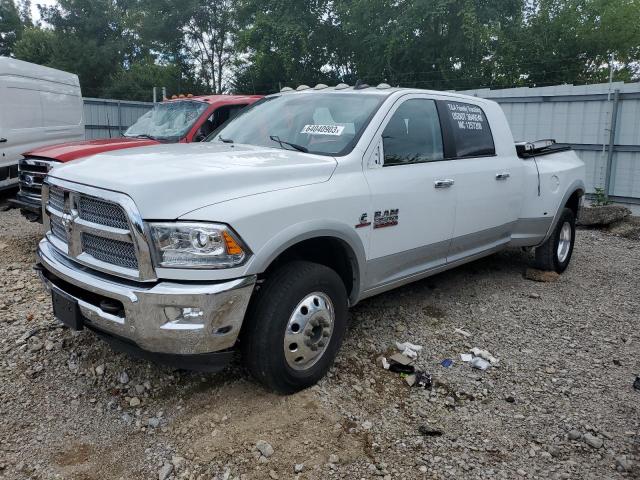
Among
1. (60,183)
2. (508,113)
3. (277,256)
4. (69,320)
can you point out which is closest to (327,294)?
(277,256)

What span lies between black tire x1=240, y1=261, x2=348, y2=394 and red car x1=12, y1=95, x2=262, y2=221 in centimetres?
369

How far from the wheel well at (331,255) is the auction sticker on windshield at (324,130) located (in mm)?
817

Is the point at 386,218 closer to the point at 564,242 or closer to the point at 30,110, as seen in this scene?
the point at 564,242

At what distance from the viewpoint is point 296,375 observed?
3.41m

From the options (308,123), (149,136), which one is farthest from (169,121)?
(308,123)

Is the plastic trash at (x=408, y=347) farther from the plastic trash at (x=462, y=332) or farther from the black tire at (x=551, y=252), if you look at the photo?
the black tire at (x=551, y=252)

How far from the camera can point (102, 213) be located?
10.3ft

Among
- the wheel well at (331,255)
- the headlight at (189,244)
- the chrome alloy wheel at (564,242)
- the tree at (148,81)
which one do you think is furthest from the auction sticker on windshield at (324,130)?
the tree at (148,81)

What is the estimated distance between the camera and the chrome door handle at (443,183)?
4378 millimetres

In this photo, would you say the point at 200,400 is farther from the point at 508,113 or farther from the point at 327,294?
the point at 508,113

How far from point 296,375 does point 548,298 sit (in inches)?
125

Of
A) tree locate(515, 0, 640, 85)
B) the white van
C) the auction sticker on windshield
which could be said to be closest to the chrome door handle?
the auction sticker on windshield

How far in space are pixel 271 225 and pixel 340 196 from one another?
0.62 m

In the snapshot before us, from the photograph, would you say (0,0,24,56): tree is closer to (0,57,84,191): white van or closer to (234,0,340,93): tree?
(234,0,340,93): tree
